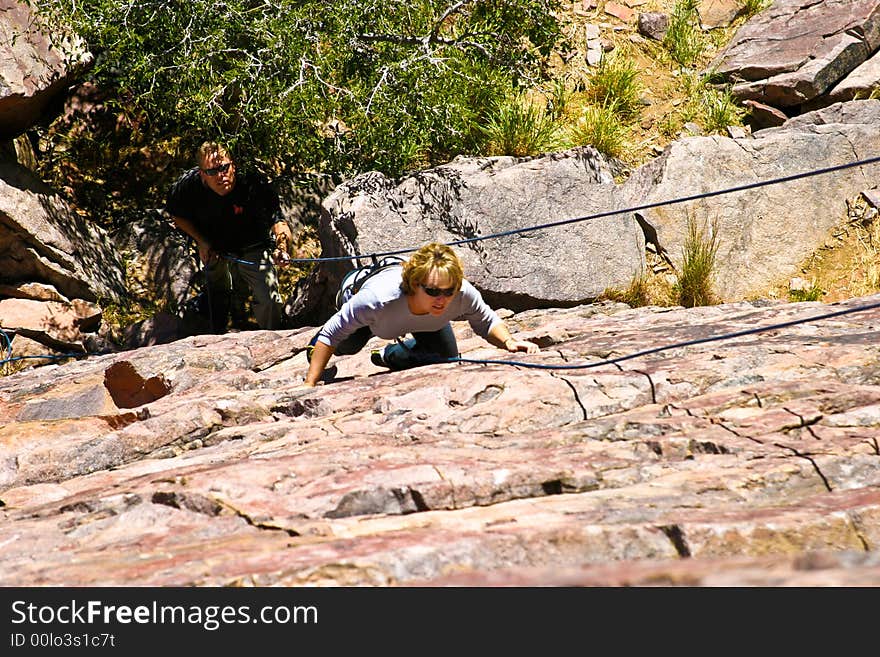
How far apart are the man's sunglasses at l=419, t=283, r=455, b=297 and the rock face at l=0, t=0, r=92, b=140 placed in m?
5.67

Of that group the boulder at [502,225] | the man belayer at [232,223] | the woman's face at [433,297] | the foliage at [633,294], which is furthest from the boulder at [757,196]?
the woman's face at [433,297]

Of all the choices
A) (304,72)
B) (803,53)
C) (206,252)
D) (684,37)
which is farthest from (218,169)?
(684,37)

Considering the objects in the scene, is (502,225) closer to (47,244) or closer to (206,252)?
(206,252)

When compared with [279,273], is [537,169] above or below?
above

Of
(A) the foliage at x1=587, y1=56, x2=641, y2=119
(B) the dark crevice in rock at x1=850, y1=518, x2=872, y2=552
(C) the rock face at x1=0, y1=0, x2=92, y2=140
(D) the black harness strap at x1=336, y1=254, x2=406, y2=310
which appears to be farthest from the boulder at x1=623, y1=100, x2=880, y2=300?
(C) the rock face at x1=0, y1=0, x2=92, y2=140

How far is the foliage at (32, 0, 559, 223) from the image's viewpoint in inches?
313

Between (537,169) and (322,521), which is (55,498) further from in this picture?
(537,169)

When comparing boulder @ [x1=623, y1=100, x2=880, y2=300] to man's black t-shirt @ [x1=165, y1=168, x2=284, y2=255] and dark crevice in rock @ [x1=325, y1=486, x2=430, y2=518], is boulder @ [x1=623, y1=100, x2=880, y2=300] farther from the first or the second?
dark crevice in rock @ [x1=325, y1=486, x2=430, y2=518]

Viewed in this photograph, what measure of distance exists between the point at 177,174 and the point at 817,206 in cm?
706

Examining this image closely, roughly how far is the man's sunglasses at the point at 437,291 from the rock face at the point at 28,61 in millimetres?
5673

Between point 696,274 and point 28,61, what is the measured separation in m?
6.74

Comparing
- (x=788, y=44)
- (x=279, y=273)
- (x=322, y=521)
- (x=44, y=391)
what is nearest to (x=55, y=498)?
(x=322, y=521)

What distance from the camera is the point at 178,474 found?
3502 mm

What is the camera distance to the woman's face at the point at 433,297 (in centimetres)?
443
